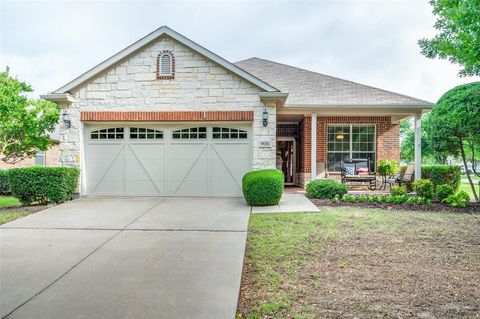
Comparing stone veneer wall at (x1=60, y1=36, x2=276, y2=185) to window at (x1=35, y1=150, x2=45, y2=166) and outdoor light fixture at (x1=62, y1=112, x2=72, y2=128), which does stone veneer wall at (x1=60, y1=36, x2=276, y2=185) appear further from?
window at (x1=35, y1=150, x2=45, y2=166)

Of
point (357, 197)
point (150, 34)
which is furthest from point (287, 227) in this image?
point (150, 34)

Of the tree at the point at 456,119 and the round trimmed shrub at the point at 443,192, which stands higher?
the tree at the point at 456,119

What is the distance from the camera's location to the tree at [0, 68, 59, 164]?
1334cm

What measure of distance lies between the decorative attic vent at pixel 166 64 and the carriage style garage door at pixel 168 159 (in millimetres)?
1592

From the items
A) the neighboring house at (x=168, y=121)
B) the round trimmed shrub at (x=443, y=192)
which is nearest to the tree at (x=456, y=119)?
the round trimmed shrub at (x=443, y=192)

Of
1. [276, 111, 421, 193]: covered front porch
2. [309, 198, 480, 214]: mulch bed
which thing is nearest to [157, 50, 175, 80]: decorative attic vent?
[276, 111, 421, 193]: covered front porch

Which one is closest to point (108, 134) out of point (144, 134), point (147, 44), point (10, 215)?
point (144, 134)

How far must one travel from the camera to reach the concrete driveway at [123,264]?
10.6 ft

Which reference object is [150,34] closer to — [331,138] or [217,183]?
[217,183]

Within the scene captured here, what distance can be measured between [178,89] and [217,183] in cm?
319

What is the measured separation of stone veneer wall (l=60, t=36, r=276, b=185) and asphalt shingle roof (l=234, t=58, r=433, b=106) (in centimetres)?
227

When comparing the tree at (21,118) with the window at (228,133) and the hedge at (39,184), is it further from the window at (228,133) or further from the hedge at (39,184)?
the window at (228,133)

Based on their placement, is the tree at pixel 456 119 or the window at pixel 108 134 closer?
the tree at pixel 456 119

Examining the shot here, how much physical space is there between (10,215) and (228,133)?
241 inches
